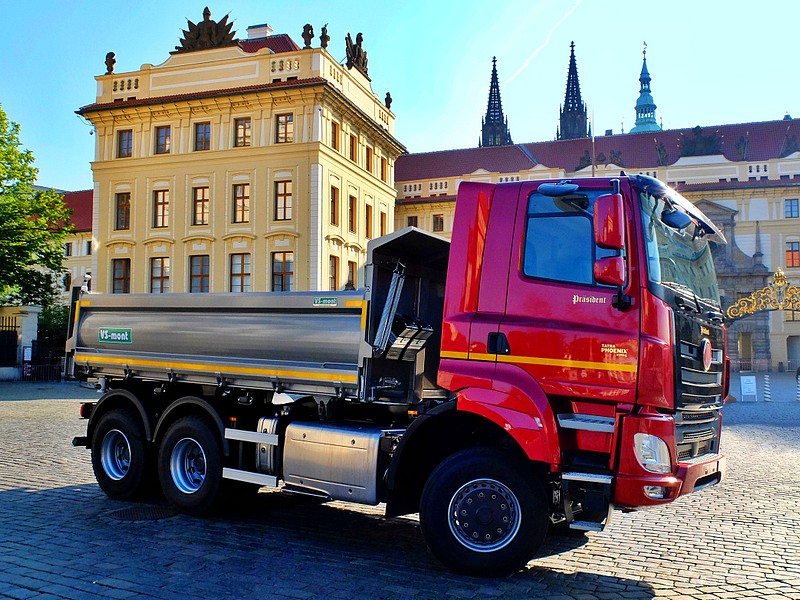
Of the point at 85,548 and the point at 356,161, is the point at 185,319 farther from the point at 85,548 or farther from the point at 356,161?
the point at 356,161

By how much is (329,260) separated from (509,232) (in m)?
34.3

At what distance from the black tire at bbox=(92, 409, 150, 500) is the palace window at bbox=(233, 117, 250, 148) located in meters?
33.1

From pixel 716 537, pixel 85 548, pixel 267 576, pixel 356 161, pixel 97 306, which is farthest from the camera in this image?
pixel 356 161

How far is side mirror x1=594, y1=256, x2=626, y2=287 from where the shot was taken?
5.62 metres

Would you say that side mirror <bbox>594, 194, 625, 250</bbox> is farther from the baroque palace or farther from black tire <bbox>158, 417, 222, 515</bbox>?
the baroque palace

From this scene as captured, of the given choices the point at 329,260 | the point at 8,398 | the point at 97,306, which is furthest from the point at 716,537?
the point at 329,260

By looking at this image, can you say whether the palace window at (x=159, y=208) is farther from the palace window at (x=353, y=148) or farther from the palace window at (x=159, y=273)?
the palace window at (x=353, y=148)

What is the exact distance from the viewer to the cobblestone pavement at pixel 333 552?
5.72 m

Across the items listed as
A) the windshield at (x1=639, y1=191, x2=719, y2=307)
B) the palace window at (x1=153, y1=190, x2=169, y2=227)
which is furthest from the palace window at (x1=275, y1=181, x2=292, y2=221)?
the windshield at (x1=639, y1=191, x2=719, y2=307)

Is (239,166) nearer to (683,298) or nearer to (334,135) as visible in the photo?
(334,135)

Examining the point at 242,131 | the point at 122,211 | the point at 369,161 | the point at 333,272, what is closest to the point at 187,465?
the point at 333,272

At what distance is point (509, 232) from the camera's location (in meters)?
6.37

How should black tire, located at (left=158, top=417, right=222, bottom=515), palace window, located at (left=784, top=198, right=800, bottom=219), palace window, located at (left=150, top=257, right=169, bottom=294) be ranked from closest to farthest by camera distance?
black tire, located at (left=158, top=417, right=222, bottom=515)
palace window, located at (left=150, top=257, right=169, bottom=294)
palace window, located at (left=784, top=198, right=800, bottom=219)

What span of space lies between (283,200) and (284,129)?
141 inches
